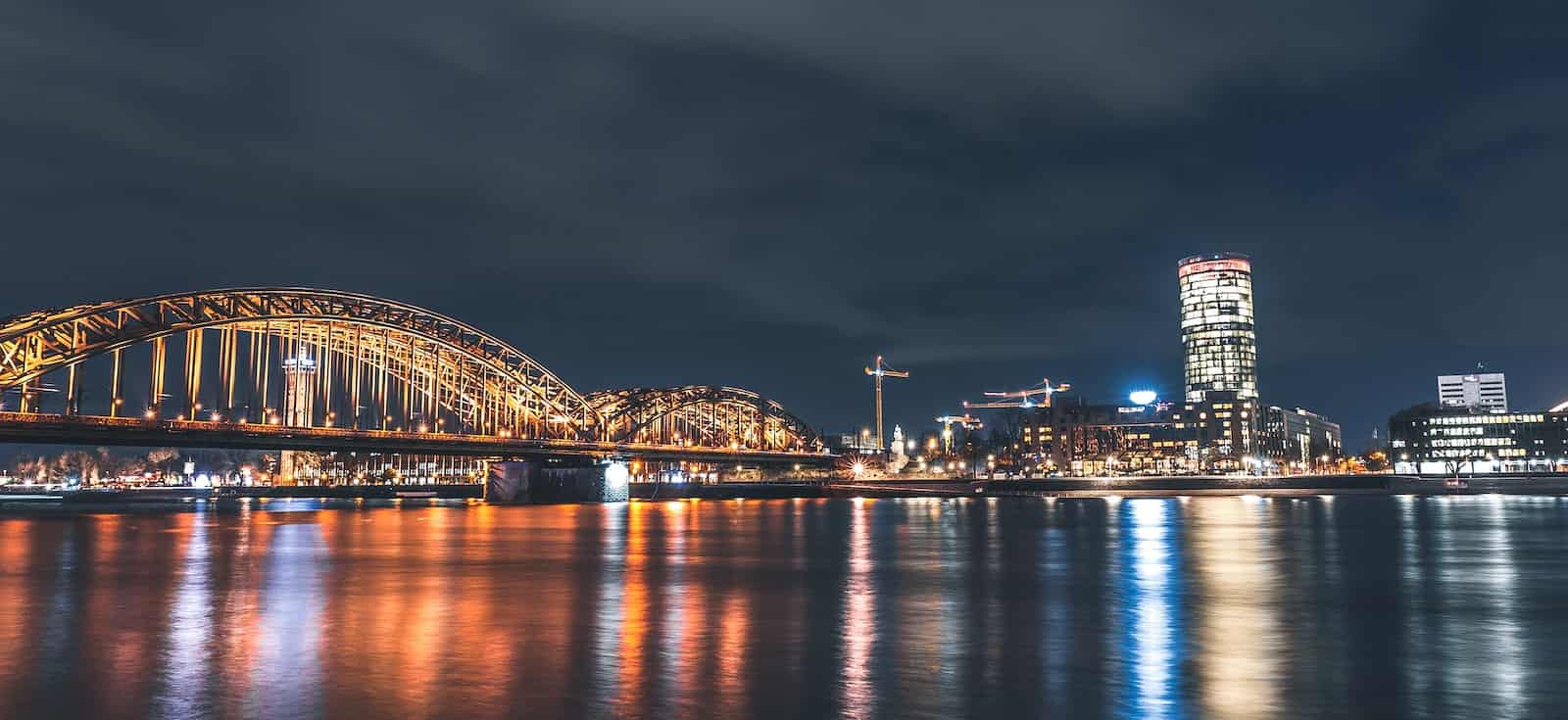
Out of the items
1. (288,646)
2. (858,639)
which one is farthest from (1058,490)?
(288,646)

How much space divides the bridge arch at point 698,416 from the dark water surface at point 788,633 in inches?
4601

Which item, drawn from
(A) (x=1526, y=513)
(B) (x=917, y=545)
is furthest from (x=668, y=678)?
(A) (x=1526, y=513)

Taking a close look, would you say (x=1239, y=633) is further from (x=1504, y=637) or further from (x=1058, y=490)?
(x=1058, y=490)

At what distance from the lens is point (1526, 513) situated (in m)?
76.7

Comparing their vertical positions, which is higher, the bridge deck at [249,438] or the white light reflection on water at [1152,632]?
the bridge deck at [249,438]

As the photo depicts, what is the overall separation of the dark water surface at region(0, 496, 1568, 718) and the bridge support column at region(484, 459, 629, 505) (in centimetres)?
7251

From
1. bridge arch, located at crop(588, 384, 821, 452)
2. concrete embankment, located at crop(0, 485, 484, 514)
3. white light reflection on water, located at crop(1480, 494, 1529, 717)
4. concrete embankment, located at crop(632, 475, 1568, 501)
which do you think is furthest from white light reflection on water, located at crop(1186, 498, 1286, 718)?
concrete embankment, located at crop(0, 485, 484, 514)

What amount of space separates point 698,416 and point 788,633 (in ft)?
561

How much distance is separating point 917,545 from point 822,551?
501 cm

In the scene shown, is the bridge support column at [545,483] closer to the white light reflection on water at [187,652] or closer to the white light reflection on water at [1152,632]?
the white light reflection on water at [187,652]

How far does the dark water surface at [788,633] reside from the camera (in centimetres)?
1263

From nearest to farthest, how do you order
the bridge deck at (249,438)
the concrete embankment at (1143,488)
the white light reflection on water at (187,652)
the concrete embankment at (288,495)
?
the white light reflection on water at (187,652) < the bridge deck at (249,438) < the concrete embankment at (1143,488) < the concrete embankment at (288,495)

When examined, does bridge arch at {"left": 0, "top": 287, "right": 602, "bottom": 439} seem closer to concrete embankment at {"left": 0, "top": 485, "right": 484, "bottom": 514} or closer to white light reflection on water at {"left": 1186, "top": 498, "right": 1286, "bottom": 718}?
concrete embankment at {"left": 0, "top": 485, "right": 484, "bottom": 514}

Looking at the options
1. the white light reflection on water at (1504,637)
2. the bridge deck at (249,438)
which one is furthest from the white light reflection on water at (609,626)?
the bridge deck at (249,438)
